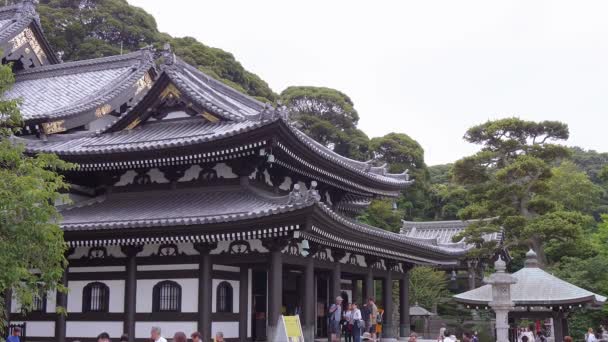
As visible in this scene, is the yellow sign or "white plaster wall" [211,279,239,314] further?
"white plaster wall" [211,279,239,314]

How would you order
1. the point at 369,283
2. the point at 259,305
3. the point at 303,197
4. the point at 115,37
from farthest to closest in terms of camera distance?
1. the point at 115,37
2. the point at 369,283
3. the point at 259,305
4. the point at 303,197

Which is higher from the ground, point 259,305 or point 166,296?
point 166,296

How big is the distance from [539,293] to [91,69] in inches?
859

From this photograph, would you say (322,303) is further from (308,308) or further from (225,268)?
(225,268)

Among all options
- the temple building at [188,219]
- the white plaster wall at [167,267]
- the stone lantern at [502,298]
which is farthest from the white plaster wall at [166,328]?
the stone lantern at [502,298]

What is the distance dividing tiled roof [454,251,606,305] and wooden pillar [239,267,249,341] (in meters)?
8.16

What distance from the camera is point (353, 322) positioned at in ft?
77.8

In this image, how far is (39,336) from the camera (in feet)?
76.6

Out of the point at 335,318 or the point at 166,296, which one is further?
the point at 335,318

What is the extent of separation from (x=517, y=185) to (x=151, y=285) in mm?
26242

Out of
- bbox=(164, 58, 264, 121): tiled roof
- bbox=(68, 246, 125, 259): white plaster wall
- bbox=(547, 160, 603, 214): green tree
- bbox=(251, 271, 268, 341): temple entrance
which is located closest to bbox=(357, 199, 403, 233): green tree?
bbox=(547, 160, 603, 214): green tree

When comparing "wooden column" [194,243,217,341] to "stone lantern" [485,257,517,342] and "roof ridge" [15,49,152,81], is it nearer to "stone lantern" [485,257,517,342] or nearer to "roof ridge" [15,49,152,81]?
"stone lantern" [485,257,517,342]

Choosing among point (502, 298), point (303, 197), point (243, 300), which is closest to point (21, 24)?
point (243, 300)

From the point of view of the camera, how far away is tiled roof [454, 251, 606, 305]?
24359mm
